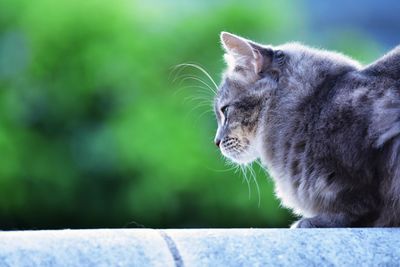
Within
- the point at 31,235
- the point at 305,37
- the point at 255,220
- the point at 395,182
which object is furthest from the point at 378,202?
the point at 305,37

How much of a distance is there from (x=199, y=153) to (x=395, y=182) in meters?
4.43

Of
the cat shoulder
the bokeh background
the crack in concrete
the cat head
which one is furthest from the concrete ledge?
the bokeh background

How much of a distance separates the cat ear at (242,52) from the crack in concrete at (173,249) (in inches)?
48.5

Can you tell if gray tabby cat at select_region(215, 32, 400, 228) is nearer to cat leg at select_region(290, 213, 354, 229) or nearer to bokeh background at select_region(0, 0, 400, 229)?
cat leg at select_region(290, 213, 354, 229)

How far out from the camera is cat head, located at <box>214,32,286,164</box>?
3219 millimetres

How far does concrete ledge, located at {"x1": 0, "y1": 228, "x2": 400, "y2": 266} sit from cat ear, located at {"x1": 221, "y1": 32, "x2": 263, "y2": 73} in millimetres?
1120

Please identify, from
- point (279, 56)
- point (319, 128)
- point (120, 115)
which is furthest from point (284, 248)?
point (120, 115)

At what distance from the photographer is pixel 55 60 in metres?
7.41

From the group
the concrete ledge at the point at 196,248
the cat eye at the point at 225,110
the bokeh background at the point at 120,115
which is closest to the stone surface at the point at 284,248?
the concrete ledge at the point at 196,248

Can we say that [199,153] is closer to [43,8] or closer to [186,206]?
[186,206]

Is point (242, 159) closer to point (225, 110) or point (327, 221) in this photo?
point (225, 110)

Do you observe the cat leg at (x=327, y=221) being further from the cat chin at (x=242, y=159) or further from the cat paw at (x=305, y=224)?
the cat chin at (x=242, y=159)

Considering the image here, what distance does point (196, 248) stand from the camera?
2.11 metres

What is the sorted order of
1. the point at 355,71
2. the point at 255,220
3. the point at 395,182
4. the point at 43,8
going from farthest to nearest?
the point at 43,8 → the point at 255,220 → the point at 355,71 → the point at 395,182
